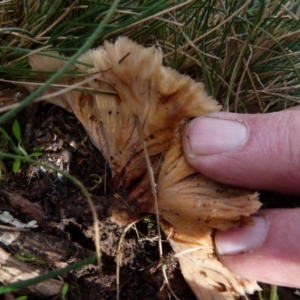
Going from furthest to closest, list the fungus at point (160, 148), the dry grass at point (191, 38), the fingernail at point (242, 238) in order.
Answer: the dry grass at point (191, 38)
the fingernail at point (242, 238)
the fungus at point (160, 148)

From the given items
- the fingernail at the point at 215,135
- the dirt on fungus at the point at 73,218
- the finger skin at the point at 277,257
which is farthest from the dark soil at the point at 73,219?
the fingernail at the point at 215,135

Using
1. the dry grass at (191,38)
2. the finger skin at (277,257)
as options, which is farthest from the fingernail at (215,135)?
the finger skin at (277,257)

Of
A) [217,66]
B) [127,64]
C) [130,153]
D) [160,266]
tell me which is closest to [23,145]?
[130,153]

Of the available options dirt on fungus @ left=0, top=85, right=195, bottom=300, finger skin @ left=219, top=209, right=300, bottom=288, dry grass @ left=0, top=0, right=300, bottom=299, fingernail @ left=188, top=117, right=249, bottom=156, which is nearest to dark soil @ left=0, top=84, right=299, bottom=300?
dirt on fungus @ left=0, top=85, right=195, bottom=300

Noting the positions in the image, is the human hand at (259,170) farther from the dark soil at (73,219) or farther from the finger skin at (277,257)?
the dark soil at (73,219)

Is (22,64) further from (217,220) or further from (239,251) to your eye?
(239,251)

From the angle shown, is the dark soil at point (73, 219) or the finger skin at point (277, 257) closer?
the dark soil at point (73, 219)

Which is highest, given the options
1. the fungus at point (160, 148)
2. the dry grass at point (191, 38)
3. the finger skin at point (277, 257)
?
the dry grass at point (191, 38)

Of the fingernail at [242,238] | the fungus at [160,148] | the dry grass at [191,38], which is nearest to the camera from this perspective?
the fungus at [160,148]

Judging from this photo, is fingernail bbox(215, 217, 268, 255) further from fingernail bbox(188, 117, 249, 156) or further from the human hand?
fingernail bbox(188, 117, 249, 156)

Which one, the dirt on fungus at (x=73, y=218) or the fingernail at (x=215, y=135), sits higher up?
the fingernail at (x=215, y=135)
